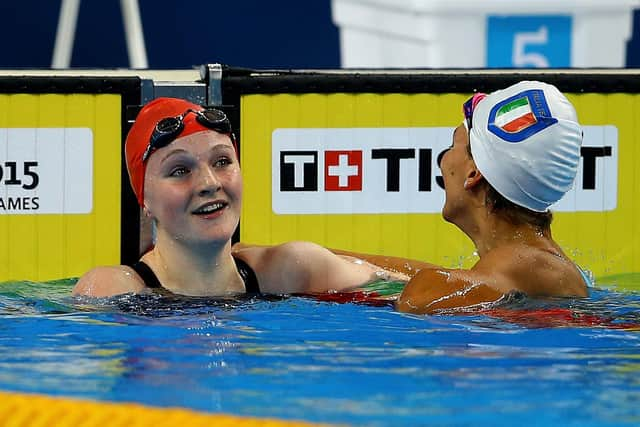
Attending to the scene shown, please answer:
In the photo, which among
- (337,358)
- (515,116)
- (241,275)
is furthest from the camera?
(241,275)

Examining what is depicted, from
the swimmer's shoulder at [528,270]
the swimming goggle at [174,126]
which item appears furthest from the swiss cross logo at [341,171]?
the swimmer's shoulder at [528,270]

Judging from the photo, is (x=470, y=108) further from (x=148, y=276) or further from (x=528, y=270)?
(x=148, y=276)

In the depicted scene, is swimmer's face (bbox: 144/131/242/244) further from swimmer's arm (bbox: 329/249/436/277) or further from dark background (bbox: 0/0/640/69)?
dark background (bbox: 0/0/640/69)

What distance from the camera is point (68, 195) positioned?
16.5 feet

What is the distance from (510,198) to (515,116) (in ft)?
0.82

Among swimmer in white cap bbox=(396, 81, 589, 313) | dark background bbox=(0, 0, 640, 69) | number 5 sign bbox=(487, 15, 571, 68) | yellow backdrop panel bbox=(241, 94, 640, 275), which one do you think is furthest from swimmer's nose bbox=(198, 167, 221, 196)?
number 5 sign bbox=(487, 15, 571, 68)

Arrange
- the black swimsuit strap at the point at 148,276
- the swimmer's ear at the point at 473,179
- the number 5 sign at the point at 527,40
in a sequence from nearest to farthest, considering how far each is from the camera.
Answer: the swimmer's ear at the point at 473,179 → the black swimsuit strap at the point at 148,276 → the number 5 sign at the point at 527,40

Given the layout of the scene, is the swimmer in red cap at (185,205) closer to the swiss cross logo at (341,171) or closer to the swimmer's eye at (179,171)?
the swimmer's eye at (179,171)

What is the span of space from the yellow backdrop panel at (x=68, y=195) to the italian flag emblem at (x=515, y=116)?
6.67ft

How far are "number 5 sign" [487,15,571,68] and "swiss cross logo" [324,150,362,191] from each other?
15.9 ft

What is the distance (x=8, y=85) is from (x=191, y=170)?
63.6 inches

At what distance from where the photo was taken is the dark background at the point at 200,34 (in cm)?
919

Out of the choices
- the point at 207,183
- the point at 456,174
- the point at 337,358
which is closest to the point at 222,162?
the point at 207,183

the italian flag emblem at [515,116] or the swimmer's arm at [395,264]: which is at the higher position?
the italian flag emblem at [515,116]
